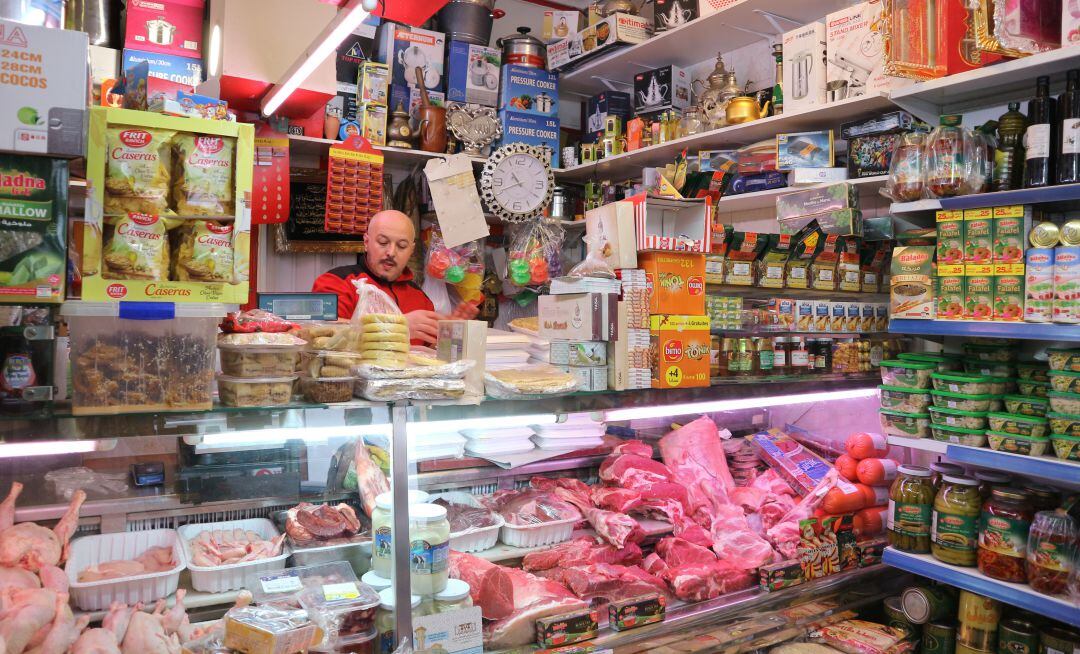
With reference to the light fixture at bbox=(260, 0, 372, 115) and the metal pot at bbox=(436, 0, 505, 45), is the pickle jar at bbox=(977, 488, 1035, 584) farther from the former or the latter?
the metal pot at bbox=(436, 0, 505, 45)

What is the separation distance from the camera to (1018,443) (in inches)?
111

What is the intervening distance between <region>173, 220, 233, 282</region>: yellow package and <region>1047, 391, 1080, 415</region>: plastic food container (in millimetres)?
2827

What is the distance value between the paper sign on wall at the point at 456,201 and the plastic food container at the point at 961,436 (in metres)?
2.36

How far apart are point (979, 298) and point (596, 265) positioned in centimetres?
153

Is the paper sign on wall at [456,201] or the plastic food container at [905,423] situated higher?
the paper sign on wall at [456,201]

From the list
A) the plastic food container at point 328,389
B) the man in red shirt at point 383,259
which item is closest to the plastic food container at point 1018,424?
the plastic food container at point 328,389

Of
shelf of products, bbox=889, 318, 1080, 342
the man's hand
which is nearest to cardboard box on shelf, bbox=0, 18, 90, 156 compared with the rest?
the man's hand

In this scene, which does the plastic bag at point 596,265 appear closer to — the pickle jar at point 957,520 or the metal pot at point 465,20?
the pickle jar at point 957,520

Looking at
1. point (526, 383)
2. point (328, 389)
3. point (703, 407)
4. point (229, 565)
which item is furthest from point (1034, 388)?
point (229, 565)

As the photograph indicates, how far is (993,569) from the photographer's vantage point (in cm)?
284

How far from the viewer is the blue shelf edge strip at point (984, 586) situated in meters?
2.62

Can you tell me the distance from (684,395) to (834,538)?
40.6 inches

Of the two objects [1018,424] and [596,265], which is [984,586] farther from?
[596,265]

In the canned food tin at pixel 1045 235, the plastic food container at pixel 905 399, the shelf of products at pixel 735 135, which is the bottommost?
the plastic food container at pixel 905 399
